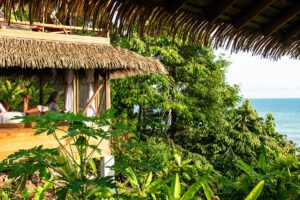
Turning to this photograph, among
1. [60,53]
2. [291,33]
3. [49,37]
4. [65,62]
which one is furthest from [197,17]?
[49,37]

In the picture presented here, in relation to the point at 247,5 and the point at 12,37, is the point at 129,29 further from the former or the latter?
the point at 12,37

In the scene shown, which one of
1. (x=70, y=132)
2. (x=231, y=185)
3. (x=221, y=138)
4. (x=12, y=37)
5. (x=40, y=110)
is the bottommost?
(x=221, y=138)

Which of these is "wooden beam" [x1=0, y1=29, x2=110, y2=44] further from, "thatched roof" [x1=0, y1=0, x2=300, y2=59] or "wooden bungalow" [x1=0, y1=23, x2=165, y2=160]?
"thatched roof" [x1=0, y1=0, x2=300, y2=59]

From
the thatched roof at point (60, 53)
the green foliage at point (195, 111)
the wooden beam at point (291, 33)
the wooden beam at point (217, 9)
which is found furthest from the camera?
the green foliage at point (195, 111)

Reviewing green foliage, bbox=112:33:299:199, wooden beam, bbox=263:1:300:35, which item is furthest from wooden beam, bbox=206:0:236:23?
green foliage, bbox=112:33:299:199

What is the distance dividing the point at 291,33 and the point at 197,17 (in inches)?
15.6

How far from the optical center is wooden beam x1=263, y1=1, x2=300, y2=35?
1.25m

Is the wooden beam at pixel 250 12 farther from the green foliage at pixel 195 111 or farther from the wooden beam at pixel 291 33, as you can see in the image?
the green foliage at pixel 195 111

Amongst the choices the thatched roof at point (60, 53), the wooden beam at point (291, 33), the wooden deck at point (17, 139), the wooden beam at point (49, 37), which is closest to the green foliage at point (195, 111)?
the wooden beam at point (49, 37)

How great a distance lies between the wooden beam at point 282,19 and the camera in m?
1.25

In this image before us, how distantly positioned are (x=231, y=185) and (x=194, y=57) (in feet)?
22.7

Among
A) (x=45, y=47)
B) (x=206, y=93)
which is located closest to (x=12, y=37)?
(x=45, y=47)

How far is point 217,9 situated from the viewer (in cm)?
121

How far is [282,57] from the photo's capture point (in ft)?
5.75
